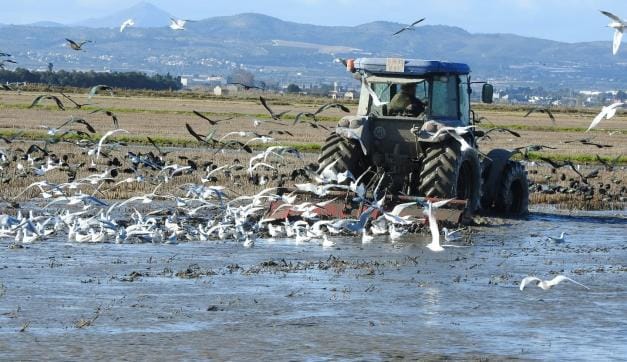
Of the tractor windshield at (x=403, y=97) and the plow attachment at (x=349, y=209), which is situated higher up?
the tractor windshield at (x=403, y=97)

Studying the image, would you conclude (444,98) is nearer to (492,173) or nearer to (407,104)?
(407,104)

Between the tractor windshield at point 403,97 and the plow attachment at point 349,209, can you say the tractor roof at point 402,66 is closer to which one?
the tractor windshield at point 403,97

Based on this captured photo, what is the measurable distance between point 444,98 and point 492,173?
1.82 metres

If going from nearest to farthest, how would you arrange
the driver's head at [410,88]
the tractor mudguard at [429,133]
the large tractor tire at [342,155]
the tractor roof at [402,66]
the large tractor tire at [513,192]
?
the tractor mudguard at [429,133] → the large tractor tire at [342,155] → the tractor roof at [402,66] → the driver's head at [410,88] → the large tractor tire at [513,192]

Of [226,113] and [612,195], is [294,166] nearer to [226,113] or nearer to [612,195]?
[612,195]

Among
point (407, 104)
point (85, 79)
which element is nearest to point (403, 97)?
point (407, 104)

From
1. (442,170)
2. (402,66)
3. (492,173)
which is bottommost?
(492,173)

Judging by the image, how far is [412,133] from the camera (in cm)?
1731

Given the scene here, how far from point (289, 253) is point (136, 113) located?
41239 millimetres

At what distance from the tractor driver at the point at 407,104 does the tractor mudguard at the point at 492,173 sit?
178 centimetres

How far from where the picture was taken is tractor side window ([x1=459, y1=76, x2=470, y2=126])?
713 inches

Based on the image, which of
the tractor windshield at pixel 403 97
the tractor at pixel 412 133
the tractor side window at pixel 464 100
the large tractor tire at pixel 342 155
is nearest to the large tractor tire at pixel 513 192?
the tractor at pixel 412 133

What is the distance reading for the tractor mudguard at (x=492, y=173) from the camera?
19.0m

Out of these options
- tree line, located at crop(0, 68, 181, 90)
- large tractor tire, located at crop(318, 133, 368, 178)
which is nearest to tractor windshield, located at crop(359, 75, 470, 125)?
large tractor tire, located at crop(318, 133, 368, 178)
